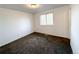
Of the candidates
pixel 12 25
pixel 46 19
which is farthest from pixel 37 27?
pixel 12 25

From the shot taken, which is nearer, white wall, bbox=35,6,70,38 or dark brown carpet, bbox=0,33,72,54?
dark brown carpet, bbox=0,33,72,54

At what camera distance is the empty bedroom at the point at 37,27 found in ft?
12.1

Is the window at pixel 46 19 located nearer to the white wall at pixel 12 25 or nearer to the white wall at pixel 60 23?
the white wall at pixel 60 23

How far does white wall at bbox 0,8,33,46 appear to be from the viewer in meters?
4.16

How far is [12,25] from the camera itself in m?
4.86

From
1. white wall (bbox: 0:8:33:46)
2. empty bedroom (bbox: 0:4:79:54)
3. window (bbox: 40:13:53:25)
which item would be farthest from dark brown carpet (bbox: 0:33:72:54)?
window (bbox: 40:13:53:25)

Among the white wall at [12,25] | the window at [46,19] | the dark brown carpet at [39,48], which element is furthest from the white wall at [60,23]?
the white wall at [12,25]

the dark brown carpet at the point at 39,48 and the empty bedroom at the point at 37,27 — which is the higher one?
the empty bedroom at the point at 37,27

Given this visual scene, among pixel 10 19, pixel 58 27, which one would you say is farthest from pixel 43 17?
pixel 10 19

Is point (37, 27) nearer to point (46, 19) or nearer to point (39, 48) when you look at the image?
point (46, 19)

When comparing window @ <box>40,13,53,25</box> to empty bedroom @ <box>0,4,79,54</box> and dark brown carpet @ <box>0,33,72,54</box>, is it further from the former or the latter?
dark brown carpet @ <box>0,33,72,54</box>

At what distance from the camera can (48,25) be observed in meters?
6.26
